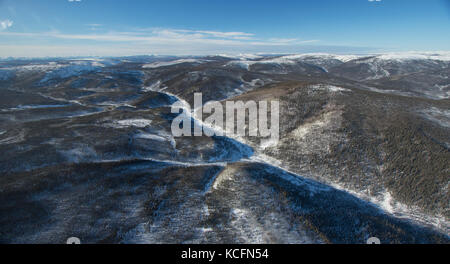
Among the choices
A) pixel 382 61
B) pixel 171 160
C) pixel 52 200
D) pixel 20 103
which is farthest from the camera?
pixel 382 61

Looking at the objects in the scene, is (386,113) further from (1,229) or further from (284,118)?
(1,229)

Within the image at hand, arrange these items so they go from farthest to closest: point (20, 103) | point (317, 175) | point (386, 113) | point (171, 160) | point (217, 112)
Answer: point (20, 103)
point (217, 112)
point (386, 113)
point (171, 160)
point (317, 175)

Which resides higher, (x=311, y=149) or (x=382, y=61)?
(x=382, y=61)

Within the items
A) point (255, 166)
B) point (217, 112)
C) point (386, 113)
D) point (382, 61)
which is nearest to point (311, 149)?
point (255, 166)

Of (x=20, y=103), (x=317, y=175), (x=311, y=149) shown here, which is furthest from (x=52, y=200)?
(x=20, y=103)

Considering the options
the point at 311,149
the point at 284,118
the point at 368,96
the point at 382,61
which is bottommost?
the point at 311,149
